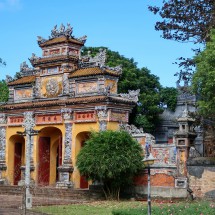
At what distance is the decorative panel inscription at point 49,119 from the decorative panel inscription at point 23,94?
5.34 feet

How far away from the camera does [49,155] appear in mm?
31328

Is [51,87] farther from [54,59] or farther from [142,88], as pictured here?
[142,88]

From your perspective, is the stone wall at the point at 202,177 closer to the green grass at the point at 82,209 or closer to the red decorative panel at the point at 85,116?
the green grass at the point at 82,209

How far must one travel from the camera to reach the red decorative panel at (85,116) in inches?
1101

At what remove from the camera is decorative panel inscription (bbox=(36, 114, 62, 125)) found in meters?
29.6

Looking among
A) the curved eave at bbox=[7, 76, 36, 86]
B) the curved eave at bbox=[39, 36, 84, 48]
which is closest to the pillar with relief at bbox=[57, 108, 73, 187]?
the curved eave at bbox=[7, 76, 36, 86]

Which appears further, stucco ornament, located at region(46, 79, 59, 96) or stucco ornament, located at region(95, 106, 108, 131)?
stucco ornament, located at region(46, 79, 59, 96)

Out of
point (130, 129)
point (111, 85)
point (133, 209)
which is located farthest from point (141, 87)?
point (133, 209)

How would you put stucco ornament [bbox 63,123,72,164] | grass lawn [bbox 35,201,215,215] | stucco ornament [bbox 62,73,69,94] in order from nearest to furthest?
1. grass lawn [bbox 35,201,215,215]
2. stucco ornament [bbox 63,123,72,164]
3. stucco ornament [bbox 62,73,69,94]

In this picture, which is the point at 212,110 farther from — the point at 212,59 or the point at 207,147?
the point at 207,147

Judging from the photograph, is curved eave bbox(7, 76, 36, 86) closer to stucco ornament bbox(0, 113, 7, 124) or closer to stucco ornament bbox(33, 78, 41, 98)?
stucco ornament bbox(33, 78, 41, 98)

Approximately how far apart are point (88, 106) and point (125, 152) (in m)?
Answer: 4.54

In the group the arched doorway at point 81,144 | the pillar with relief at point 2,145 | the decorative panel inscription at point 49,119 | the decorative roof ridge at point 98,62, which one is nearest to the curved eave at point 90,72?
the decorative roof ridge at point 98,62

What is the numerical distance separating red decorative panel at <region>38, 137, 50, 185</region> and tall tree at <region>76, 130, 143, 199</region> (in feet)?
20.1
